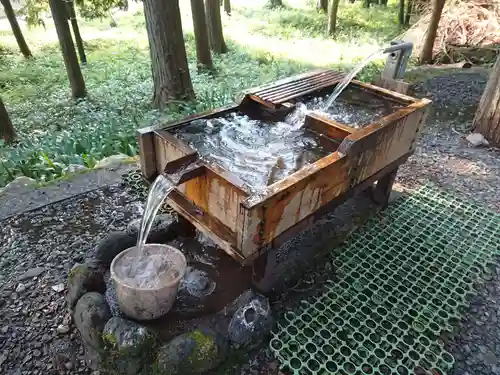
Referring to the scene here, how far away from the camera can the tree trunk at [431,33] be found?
707cm

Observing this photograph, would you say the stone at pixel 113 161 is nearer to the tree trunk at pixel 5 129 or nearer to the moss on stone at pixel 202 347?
the tree trunk at pixel 5 129

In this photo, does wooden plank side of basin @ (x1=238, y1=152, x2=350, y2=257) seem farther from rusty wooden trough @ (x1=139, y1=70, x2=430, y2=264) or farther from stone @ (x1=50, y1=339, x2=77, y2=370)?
stone @ (x1=50, y1=339, x2=77, y2=370)

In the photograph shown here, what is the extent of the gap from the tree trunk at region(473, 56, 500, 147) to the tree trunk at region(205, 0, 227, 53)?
20.8 feet

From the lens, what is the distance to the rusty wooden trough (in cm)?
224

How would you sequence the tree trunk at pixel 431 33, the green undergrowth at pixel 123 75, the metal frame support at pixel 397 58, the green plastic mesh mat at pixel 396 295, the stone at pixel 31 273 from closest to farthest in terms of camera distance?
the green plastic mesh mat at pixel 396 295 → the stone at pixel 31 273 → the metal frame support at pixel 397 58 → the green undergrowth at pixel 123 75 → the tree trunk at pixel 431 33

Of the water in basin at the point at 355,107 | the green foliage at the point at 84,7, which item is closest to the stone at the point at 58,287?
the water in basin at the point at 355,107

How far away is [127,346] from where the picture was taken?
2.15 metres

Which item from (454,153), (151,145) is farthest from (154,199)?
(454,153)

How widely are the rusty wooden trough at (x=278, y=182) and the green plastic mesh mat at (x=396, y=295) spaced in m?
0.61

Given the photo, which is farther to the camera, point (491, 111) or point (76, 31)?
point (76, 31)

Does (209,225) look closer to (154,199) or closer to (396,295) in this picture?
(154,199)

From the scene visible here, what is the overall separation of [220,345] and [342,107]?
8.12 feet

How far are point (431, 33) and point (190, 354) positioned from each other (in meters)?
7.95

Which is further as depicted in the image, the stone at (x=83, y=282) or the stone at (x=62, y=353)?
the stone at (x=83, y=282)
